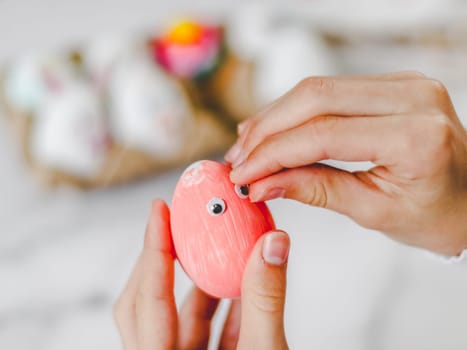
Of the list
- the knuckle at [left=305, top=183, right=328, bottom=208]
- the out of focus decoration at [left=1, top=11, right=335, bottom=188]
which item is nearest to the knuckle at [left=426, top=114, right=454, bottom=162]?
the knuckle at [left=305, top=183, right=328, bottom=208]

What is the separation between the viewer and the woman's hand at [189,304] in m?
0.47

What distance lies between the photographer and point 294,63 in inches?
43.7

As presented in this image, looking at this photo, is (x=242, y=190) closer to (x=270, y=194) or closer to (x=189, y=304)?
(x=270, y=194)

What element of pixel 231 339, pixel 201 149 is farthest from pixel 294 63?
pixel 231 339

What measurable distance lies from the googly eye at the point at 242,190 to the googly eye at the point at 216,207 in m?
0.02

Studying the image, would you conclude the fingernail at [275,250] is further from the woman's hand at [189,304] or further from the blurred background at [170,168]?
the blurred background at [170,168]

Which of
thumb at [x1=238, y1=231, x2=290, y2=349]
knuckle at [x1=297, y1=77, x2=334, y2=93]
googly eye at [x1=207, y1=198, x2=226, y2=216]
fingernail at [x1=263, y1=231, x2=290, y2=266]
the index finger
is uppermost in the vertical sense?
knuckle at [x1=297, y1=77, x2=334, y2=93]

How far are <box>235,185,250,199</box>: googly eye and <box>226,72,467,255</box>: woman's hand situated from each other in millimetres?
17

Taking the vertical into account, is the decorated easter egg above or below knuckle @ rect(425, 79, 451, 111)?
below

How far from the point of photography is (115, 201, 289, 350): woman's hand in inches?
18.3

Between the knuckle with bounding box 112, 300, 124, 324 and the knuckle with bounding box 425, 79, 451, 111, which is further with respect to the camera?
the knuckle with bounding box 112, 300, 124, 324

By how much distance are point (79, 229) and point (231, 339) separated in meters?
0.49

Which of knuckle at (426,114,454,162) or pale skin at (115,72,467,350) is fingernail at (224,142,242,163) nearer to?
pale skin at (115,72,467,350)

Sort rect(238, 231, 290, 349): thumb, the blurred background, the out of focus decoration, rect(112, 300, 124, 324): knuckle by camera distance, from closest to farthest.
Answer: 1. rect(238, 231, 290, 349): thumb
2. rect(112, 300, 124, 324): knuckle
3. the blurred background
4. the out of focus decoration
